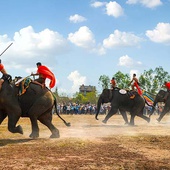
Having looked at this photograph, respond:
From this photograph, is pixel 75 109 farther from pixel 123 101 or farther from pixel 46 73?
pixel 46 73

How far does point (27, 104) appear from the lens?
12.8m

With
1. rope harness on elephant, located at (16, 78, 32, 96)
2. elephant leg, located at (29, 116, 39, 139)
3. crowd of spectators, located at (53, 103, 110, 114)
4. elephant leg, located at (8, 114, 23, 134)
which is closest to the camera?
elephant leg, located at (8, 114, 23, 134)

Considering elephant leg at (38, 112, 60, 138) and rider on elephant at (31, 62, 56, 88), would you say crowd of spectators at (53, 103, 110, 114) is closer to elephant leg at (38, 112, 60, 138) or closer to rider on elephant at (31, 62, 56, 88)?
elephant leg at (38, 112, 60, 138)

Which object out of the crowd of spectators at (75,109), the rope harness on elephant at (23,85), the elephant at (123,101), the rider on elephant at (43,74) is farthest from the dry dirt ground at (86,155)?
the crowd of spectators at (75,109)

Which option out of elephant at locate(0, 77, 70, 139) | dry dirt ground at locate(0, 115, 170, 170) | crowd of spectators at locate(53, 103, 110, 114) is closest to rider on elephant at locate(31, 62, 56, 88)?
elephant at locate(0, 77, 70, 139)

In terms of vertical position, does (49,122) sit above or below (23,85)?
below

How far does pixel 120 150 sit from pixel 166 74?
7733 centimetres

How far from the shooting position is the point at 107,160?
864 centimetres

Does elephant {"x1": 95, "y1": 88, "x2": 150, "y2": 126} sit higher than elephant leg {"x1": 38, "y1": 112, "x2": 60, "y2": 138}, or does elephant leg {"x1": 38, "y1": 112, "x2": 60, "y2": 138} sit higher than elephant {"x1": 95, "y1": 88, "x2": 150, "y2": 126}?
elephant {"x1": 95, "y1": 88, "x2": 150, "y2": 126}

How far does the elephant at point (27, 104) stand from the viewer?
40.1 feet

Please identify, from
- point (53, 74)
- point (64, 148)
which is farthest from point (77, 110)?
point (64, 148)

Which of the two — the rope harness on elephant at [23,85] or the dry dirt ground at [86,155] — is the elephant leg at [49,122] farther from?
the dry dirt ground at [86,155]

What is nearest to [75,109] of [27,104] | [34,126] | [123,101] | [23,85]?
[123,101]

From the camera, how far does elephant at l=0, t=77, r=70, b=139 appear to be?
12219mm
